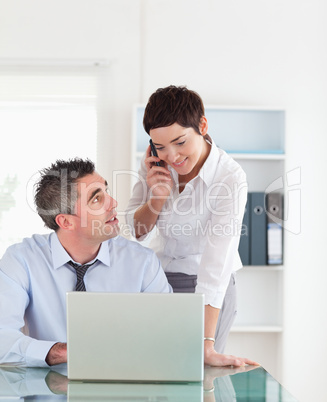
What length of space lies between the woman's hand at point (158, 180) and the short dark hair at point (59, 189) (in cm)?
21

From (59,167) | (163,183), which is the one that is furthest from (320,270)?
(59,167)

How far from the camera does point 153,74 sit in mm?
3877

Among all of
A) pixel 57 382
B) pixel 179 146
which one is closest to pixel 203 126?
pixel 179 146

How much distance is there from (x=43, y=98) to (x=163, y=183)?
1.87m

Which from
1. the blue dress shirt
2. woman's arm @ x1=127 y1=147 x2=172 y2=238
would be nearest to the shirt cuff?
the blue dress shirt

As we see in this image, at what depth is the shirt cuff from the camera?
1.67 metres

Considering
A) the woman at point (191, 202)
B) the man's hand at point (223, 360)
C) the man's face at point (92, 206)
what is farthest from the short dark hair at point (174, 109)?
the man's hand at point (223, 360)

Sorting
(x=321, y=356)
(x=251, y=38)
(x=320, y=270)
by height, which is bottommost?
(x=321, y=356)

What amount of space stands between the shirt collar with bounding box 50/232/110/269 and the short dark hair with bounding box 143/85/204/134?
455mm

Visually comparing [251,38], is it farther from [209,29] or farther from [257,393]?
[257,393]

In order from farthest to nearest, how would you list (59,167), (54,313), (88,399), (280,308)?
(280,308) < (59,167) < (54,313) < (88,399)

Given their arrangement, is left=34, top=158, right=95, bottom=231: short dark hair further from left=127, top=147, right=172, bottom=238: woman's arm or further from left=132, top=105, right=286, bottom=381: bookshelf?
left=132, top=105, right=286, bottom=381: bookshelf

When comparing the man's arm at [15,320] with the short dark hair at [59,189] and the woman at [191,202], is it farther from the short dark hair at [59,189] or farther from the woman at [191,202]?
the woman at [191,202]

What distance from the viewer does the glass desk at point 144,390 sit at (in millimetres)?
1356
